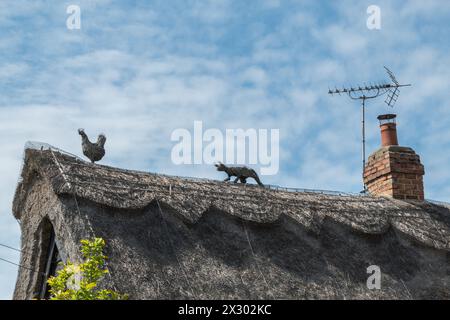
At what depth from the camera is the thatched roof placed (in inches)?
414

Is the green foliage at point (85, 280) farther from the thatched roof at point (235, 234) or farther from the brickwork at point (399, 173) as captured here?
the brickwork at point (399, 173)

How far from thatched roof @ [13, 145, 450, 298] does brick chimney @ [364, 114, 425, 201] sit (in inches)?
34.7

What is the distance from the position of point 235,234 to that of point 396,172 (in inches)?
183

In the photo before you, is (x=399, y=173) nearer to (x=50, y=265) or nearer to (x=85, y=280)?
(x=50, y=265)

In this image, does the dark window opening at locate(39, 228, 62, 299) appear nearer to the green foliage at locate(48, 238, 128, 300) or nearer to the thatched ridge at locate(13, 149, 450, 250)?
the thatched ridge at locate(13, 149, 450, 250)

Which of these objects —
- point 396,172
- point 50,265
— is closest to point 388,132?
point 396,172

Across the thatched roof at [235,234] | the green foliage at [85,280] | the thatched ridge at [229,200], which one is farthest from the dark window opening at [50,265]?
the green foliage at [85,280]

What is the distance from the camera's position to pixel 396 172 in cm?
1488

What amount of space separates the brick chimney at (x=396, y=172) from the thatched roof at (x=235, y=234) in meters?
0.88

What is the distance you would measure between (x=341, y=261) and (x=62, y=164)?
480 centimetres

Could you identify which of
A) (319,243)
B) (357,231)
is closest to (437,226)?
(357,231)

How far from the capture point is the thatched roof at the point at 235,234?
10.5 meters

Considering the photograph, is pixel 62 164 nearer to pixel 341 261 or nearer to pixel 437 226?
pixel 341 261

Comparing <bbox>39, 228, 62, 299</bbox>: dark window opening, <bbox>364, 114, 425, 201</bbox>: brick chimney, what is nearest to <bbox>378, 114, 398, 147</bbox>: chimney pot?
<bbox>364, 114, 425, 201</bbox>: brick chimney
